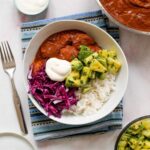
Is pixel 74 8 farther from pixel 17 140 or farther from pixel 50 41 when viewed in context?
pixel 17 140

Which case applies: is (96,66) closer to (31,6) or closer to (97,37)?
(97,37)

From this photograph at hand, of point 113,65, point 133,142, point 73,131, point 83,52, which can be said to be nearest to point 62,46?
point 83,52

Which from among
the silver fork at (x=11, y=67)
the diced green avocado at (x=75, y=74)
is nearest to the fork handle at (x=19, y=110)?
the silver fork at (x=11, y=67)

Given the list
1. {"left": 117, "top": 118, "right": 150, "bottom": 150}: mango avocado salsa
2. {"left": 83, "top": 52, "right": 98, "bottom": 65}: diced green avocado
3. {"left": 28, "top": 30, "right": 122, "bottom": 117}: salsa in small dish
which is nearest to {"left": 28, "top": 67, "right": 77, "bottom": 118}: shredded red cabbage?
{"left": 28, "top": 30, "right": 122, "bottom": 117}: salsa in small dish

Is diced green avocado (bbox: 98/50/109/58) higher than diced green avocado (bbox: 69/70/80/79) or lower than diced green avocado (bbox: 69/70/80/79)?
higher

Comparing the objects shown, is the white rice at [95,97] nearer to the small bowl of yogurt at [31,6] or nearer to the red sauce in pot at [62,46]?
the red sauce in pot at [62,46]

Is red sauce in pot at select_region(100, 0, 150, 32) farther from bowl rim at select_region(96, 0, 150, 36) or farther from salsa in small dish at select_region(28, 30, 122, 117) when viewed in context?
salsa in small dish at select_region(28, 30, 122, 117)
